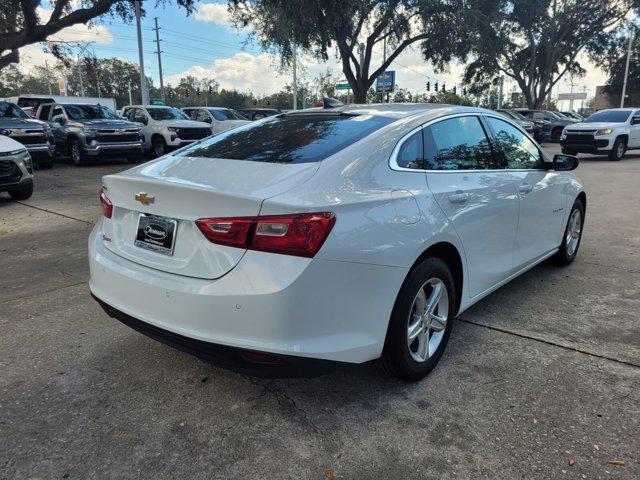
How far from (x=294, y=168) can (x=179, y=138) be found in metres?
14.4

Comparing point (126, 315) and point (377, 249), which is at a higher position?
point (377, 249)

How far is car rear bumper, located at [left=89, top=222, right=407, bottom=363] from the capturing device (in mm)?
2203

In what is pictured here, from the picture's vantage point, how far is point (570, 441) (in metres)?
2.43

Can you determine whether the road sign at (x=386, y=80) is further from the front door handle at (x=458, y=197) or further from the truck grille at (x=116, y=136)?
the front door handle at (x=458, y=197)

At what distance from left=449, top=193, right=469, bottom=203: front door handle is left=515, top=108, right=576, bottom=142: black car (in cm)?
2429

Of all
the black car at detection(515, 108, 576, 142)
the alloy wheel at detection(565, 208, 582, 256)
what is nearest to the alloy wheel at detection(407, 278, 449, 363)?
the alloy wheel at detection(565, 208, 582, 256)

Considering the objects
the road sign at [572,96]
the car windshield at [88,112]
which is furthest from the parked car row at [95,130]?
the road sign at [572,96]

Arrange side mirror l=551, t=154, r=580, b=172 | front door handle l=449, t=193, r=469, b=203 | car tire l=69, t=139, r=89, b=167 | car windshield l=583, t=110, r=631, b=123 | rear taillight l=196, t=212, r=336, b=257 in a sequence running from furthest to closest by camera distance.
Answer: car windshield l=583, t=110, r=631, b=123 < car tire l=69, t=139, r=89, b=167 < side mirror l=551, t=154, r=580, b=172 < front door handle l=449, t=193, r=469, b=203 < rear taillight l=196, t=212, r=336, b=257

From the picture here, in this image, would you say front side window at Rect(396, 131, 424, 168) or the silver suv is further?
the silver suv

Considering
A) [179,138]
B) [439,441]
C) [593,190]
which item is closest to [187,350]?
[439,441]

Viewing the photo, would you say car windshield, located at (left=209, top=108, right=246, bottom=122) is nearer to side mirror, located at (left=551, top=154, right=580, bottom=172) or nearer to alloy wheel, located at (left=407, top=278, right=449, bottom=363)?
side mirror, located at (left=551, top=154, right=580, bottom=172)

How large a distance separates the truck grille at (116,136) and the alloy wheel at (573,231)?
12.9 m

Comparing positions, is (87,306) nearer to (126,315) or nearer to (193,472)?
(126,315)

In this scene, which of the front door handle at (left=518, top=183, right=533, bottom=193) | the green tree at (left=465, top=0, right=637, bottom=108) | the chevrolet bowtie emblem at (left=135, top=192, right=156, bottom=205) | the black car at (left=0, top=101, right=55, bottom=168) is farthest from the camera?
the green tree at (left=465, top=0, right=637, bottom=108)
